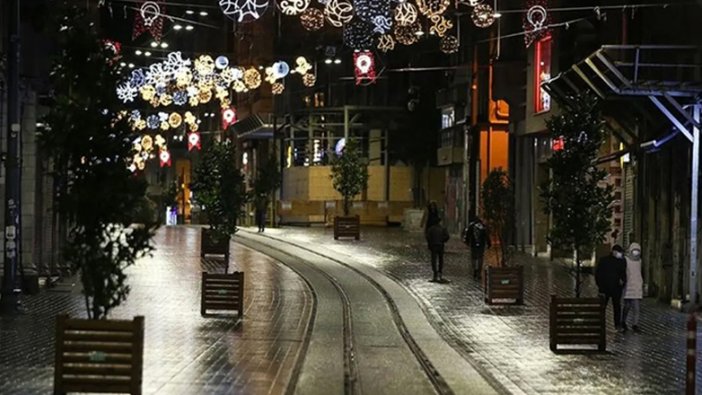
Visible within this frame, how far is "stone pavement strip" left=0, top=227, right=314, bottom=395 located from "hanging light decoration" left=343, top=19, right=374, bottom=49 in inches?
245

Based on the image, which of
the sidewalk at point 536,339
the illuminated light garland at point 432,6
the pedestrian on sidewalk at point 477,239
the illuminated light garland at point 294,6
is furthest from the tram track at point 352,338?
the illuminated light garland at point 432,6

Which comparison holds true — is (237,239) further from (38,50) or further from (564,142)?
(564,142)

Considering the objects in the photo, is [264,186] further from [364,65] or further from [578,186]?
[578,186]

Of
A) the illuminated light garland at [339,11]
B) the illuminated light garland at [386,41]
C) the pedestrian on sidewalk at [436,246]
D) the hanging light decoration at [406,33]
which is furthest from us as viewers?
the illuminated light garland at [386,41]

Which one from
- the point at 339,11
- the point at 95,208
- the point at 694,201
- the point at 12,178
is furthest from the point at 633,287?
the point at 12,178

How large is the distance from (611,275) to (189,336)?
23.4ft

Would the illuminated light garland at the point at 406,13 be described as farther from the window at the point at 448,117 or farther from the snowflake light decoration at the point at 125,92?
the window at the point at 448,117

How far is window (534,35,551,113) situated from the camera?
34.1 metres

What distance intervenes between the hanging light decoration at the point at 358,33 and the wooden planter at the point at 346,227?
1503 cm

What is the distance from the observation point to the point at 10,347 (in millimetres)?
15195

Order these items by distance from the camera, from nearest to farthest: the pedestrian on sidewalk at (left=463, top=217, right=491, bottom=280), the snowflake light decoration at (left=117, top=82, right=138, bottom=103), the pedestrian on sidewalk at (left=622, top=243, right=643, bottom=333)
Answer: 1. the snowflake light decoration at (left=117, top=82, right=138, bottom=103)
2. the pedestrian on sidewalk at (left=622, top=243, right=643, bottom=333)
3. the pedestrian on sidewalk at (left=463, top=217, right=491, bottom=280)

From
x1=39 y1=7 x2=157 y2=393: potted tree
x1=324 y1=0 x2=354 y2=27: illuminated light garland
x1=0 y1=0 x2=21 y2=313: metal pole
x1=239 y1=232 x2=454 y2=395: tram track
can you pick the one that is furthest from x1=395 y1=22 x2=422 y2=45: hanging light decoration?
x1=39 y1=7 x2=157 y2=393: potted tree

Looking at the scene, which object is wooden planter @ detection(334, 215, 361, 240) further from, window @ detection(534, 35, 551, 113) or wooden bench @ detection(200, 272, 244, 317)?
wooden bench @ detection(200, 272, 244, 317)

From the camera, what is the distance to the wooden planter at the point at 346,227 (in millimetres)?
41062
